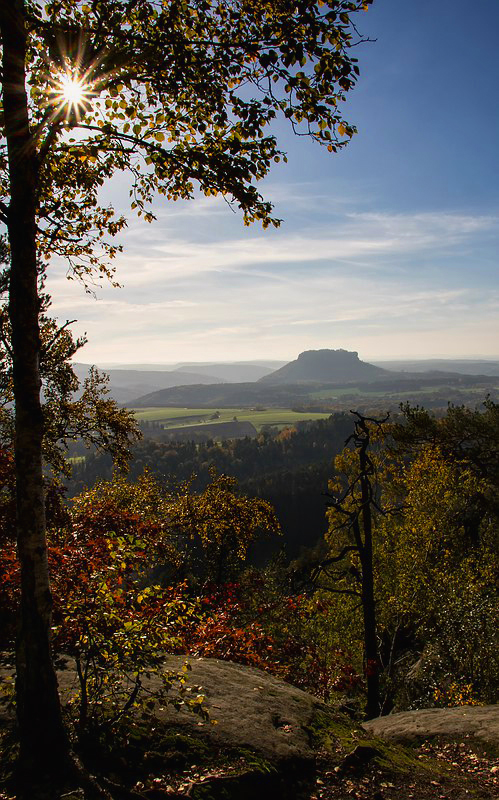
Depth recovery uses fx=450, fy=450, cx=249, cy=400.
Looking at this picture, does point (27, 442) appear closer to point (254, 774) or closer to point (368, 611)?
point (254, 774)

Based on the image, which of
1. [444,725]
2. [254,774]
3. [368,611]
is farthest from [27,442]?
[368,611]

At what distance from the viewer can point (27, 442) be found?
591 cm

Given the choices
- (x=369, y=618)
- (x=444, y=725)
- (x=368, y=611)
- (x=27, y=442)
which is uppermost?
(x=27, y=442)

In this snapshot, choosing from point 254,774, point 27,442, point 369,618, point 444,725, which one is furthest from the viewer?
point 369,618

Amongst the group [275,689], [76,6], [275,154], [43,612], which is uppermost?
[76,6]

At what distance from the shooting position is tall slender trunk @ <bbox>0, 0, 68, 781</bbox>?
220 inches

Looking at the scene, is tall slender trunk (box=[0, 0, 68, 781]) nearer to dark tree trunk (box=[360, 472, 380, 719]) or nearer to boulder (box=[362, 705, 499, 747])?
boulder (box=[362, 705, 499, 747])

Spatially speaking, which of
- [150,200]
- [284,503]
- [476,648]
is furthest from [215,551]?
[284,503]

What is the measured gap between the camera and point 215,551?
107ft

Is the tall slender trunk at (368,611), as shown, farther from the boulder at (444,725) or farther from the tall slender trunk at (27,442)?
the tall slender trunk at (27,442)

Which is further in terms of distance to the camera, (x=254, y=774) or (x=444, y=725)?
(x=444, y=725)

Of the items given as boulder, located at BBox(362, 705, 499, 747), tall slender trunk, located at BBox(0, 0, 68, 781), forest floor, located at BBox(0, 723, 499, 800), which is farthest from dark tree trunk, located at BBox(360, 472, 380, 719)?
tall slender trunk, located at BBox(0, 0, 68, 781)

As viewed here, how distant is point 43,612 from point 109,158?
7740mm

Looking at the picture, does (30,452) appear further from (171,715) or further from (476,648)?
(476,648)
